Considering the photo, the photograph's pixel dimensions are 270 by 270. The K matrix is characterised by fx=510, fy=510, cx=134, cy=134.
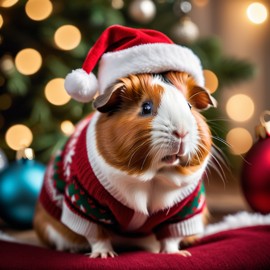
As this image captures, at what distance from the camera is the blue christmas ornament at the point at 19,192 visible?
152cm

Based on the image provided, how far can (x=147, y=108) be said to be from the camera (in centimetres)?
93

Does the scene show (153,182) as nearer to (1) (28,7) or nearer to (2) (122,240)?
(2) (122,240)

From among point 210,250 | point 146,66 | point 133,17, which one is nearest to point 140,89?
point 146,66

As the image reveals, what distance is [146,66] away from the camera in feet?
3.18

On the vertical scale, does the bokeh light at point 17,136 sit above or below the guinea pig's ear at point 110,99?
below

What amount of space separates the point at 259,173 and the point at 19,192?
70cm

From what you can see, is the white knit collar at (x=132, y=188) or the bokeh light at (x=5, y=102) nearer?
the white knit collar at (x=132, y=188)

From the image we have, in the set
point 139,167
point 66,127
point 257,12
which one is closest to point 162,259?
point 139,167

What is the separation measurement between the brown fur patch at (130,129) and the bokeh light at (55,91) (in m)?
0.88

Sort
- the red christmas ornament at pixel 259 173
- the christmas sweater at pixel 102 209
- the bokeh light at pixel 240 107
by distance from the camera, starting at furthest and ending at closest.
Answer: the bokeh light at pixel 240 107 → the red christmas ornament at pixel 259 173 → the christmas sweater at pixel 102 209

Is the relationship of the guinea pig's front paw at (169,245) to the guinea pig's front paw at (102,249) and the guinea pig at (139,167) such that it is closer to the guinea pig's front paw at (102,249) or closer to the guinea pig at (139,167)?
the guinea pig at (139,167)

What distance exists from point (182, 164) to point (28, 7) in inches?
43.0

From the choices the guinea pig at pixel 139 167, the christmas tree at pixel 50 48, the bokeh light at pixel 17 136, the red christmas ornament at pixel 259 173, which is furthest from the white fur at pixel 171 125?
the bokeh light at pixel 17 136

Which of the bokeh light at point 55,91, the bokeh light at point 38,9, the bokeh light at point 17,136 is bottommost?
the bokeh light at point 17,136
